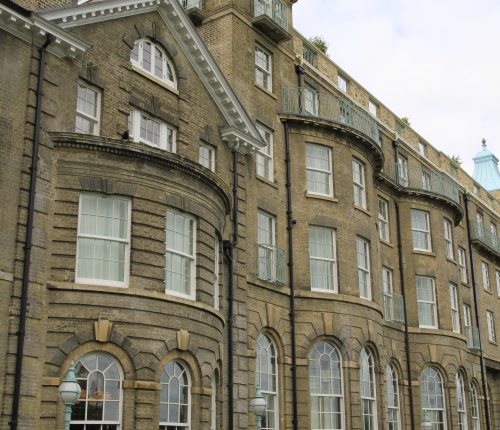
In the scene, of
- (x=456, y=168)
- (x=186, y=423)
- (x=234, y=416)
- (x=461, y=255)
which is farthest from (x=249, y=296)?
(x=456, y=168)

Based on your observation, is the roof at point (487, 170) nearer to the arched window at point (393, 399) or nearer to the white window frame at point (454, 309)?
the white window frame at point (454, 309)

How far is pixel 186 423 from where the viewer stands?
2064cm

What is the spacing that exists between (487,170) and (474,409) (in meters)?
29.4

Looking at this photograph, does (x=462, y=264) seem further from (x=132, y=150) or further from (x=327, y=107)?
(x=132, y=150)

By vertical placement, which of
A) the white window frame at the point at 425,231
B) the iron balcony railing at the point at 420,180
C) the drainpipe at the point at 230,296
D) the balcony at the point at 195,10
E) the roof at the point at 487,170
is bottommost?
the drainpipe at the point at 230,296

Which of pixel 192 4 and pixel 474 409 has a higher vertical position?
pixel 192 4

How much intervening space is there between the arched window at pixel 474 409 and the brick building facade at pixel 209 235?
6.8 inches

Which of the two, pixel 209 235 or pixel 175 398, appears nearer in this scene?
pixel 175 398

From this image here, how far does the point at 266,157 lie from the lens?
2878 cm

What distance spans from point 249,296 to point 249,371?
2.41m

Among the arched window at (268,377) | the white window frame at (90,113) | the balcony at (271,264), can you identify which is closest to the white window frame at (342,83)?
the balcony at (271,264)

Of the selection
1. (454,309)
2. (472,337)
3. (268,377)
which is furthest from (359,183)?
(472,337)

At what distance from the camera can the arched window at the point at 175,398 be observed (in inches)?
790

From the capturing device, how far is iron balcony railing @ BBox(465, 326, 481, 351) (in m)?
40.6
